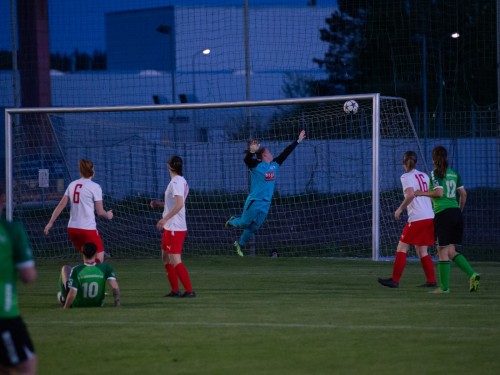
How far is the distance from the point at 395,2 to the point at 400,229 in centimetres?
1447

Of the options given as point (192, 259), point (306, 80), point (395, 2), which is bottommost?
point (192, 259)

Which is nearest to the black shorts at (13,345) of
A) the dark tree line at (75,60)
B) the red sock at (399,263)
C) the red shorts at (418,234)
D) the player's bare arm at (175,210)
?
the player's bare arm at (175,210)

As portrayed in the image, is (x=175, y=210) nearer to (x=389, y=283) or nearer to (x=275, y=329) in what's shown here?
(x=275, y=329)

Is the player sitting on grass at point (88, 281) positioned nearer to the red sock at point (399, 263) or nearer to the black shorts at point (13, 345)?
the red sock at point (399, 263)

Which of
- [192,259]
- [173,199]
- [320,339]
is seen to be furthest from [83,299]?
[192,259]

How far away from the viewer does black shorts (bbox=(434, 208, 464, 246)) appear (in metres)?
13.1

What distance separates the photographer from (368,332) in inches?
384

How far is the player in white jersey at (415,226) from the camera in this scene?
1374 centimetres

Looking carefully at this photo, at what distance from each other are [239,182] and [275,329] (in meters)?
11.5

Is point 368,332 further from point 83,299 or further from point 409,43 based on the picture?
point 409,43

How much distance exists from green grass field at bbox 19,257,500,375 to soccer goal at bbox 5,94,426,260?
5.04 m

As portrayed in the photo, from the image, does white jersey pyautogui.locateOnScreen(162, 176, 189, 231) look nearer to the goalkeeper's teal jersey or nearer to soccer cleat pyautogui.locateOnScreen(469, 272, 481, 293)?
soccer cleat pyautogui.locateOnScreen(469, 272, 481, 293)

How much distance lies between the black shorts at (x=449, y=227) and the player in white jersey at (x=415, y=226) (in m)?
0.70

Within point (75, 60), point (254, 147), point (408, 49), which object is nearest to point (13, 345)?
point (254, 147)
